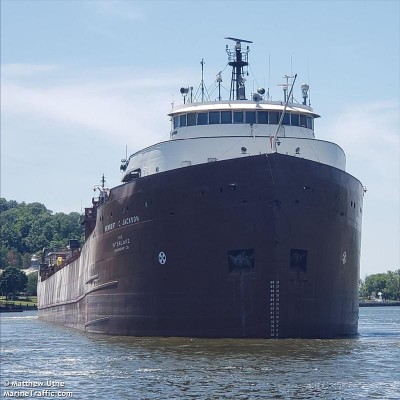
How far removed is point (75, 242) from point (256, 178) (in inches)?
1934

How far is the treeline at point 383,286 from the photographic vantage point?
16725cm

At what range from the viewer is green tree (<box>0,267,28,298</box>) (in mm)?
130750

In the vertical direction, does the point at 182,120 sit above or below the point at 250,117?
above

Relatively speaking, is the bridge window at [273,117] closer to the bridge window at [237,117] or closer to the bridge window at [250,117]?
the bridge window at [250,117]

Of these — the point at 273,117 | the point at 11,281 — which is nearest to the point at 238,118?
the point at 273,117

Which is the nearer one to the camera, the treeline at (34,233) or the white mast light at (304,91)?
the white mast light at (304,91)

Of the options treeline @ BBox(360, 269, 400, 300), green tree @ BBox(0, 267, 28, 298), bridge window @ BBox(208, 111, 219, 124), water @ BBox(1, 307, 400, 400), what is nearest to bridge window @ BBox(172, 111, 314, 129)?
bridge window @ BBox(208, 111, 219, 124)

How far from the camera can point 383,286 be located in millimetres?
171250

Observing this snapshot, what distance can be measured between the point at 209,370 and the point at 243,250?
288 inches

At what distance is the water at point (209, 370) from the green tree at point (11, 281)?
99895mm

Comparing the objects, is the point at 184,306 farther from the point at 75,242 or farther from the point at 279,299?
the point at 75,242

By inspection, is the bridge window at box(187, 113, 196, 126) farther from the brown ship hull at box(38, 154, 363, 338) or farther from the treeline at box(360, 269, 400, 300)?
the treeline at box(360, 269, 400, 300)

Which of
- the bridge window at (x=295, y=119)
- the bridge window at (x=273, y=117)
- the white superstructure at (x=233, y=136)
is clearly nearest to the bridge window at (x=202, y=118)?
the white superstructure at (x=233, y=136)

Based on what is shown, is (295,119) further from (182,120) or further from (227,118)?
(182,120)
